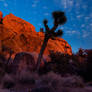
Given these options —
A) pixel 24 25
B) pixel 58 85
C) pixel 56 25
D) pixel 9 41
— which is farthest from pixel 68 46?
pixel 58 85

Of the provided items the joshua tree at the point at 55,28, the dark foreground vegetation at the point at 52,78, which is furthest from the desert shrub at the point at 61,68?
the joshua tree at the point at 55,28

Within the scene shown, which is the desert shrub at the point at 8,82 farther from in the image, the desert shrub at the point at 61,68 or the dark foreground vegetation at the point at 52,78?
the desert shrub at the point at 61,68

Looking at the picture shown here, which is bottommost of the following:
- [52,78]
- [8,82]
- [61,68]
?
[8,82]

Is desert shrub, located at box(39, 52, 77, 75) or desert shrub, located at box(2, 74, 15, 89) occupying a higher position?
desert shrub, located at box(39, 52, 77, 75)

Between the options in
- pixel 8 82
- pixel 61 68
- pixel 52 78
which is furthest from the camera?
pixel 61 68

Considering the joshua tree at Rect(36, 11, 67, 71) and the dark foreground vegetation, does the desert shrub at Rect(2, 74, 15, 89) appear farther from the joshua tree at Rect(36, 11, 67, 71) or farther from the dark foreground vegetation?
the joshua tree at Rect(36, 11, 67, 71)

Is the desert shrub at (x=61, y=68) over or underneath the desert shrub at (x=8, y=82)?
over

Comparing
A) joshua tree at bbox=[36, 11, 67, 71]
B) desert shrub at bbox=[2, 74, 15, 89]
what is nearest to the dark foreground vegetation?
desert shrub at bbox=[2, 74, 15, 89]

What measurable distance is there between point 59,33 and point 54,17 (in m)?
1.58

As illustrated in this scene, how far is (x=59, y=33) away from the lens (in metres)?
10.6

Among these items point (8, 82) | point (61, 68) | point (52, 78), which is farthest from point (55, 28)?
point (8, 82)

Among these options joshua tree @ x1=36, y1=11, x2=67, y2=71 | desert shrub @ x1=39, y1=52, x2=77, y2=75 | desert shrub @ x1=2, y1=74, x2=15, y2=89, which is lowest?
desert shrub @ x1=2, y1=74, x2=15, y2=89

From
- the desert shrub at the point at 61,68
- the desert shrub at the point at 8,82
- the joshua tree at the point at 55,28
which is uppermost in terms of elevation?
the joshua tree at the point at 55,28

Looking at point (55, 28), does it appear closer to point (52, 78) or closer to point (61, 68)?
point (61, 68)
